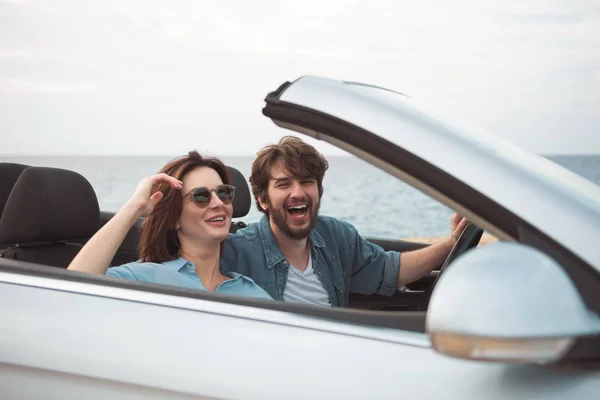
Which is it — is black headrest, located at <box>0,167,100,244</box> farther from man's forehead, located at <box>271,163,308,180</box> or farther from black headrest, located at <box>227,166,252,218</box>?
black headrest, located at <box>227,166,252,218</box>

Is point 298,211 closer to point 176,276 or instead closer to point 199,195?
point 199,195

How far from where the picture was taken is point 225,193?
8.85 ft

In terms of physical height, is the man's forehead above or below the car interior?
above

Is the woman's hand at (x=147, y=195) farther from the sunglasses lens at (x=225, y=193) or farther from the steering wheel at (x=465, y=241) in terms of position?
the steering wheel at (x=465, y=241)

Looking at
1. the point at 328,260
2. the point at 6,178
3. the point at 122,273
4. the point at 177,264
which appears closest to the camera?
the point at 122,273

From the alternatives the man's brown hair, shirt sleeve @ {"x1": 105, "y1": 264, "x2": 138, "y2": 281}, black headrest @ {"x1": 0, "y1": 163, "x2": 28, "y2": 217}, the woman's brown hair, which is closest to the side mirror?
shirt sleeve @ {"x1": 105, "y1": 264, "x2": 138, "y2": 281}

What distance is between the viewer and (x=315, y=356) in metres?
1.38

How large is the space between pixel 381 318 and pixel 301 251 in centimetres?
163

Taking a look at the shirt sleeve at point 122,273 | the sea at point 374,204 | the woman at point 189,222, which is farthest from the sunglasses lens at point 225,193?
the sea at point 374,204

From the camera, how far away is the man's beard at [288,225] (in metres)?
2.96

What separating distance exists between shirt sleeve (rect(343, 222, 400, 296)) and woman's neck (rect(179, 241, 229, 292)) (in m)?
0.65

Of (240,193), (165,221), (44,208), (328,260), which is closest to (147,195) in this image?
(165,221)

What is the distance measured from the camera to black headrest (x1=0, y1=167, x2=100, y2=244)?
2.61 m

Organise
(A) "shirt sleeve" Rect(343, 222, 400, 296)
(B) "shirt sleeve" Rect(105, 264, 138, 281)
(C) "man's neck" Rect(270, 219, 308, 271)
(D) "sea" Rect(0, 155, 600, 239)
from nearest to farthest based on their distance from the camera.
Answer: (B) "shirt sleeve" Rect(105, 264, 138, 281), (C) "man's neck" Rect(270, 219, 308, 271), (A) "shirt sleeve" Rect(343, 222, 400, 296), (D) "sea" Rect(0, 155, 600, 239)
